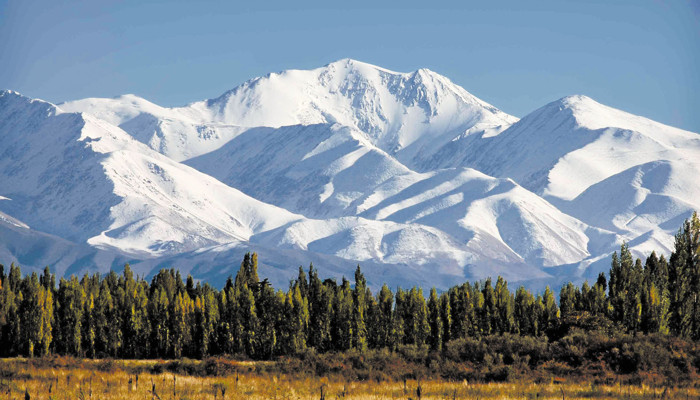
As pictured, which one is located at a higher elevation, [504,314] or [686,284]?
[686,284]

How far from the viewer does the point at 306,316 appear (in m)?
152

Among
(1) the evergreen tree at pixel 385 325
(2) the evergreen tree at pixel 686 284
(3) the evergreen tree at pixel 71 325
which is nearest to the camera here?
(3) the evergreen tree at pixel 71 325

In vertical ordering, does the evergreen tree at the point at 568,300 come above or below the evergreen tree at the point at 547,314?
above

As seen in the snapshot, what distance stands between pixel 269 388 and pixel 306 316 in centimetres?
6057

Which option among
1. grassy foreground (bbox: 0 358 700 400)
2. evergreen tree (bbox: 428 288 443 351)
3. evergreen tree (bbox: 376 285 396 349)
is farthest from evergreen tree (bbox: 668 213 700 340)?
grassy foreground (bbox: 0 358 700 400)

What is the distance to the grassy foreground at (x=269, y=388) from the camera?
84.3 metres

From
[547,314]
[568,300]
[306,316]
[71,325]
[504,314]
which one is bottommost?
[71,325]

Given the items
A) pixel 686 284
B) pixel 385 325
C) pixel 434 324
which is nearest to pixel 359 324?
pixel 385 325

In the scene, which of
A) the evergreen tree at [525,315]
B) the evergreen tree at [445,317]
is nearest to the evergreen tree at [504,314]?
the evergreen tree at [525,315]

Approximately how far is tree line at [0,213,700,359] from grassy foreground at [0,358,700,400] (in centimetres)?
3774

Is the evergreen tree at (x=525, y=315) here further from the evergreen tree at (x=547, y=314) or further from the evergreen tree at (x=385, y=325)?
the evergreen tree at (x=385, y=325)

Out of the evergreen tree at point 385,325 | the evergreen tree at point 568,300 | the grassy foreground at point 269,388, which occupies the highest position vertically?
the evergreen tree at point 568,300

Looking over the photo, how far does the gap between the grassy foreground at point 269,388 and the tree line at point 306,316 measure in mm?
37744

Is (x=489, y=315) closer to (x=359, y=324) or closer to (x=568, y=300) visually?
(x=568, y=300)
